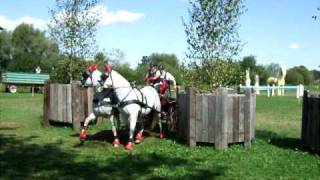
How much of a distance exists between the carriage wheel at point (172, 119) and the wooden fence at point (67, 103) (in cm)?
335

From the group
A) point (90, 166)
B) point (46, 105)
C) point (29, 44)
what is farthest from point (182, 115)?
point (29, 44)

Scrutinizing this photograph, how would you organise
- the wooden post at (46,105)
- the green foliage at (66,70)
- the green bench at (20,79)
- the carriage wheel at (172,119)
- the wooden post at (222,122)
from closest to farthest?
1. the wooden post at (222,122)
2. the carriage wheel at (172,119)
3. the wooden post at (46,105)
4. the green foliage at (66,70)
5. the green bench at (20,79)

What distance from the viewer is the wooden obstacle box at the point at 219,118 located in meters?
12.7

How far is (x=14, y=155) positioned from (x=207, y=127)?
453 cm

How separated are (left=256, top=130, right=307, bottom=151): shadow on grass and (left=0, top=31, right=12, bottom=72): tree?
79.3 metres

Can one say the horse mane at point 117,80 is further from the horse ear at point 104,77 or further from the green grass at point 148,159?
the green grass at point 148,159

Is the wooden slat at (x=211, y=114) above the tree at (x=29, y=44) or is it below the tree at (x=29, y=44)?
below

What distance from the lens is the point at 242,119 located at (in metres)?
13.0

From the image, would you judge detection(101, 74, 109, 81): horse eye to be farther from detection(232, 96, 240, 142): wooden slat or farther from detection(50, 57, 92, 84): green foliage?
detection(50, 57, 92, 84): green foliage

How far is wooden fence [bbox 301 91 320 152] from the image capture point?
1205 centimetres

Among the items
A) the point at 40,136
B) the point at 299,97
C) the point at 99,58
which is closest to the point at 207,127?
the point at 40,136

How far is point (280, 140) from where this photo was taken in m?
14.4

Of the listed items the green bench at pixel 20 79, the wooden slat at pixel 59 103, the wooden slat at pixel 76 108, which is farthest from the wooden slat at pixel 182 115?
the green bench at pixel 20 79

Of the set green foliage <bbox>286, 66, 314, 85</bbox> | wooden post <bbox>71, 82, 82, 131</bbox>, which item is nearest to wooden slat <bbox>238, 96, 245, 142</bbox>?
wooden post <bbox>71, 82, 82, 131</bbox>
